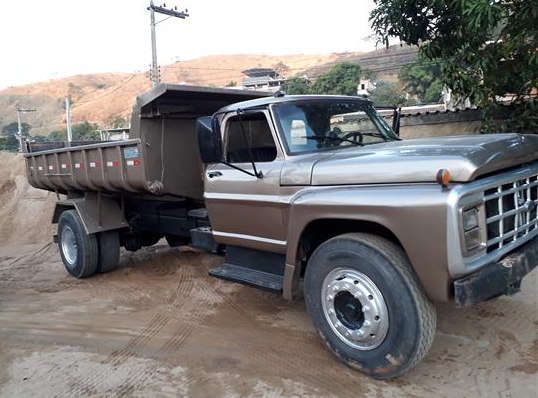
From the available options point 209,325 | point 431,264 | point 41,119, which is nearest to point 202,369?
point 209,325

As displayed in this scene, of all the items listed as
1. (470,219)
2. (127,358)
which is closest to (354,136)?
(470,219)

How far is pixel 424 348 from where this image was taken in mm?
3238

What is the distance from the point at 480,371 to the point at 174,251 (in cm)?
541

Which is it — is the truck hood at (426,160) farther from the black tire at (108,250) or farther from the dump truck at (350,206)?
the black tire at (108,250)

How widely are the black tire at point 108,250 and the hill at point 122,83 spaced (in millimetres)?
67374

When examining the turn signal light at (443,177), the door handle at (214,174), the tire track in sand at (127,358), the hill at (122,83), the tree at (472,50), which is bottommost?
the tire track in sand at (127,358)

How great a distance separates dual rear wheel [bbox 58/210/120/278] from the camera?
6.66m

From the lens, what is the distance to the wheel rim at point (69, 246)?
698 centimetres

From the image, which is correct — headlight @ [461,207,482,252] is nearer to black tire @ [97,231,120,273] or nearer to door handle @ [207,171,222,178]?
door handle @ [207,171,222,178]

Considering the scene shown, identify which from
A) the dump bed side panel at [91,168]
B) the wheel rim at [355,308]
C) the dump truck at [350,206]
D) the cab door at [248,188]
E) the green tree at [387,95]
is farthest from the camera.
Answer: the green tree at [387,95]

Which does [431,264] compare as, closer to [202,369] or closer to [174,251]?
[202,369]

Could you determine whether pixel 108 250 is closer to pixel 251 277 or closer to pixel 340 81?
pixel 251 277

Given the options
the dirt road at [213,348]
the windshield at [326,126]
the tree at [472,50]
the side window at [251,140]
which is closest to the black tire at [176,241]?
the dirt road at [213,348]

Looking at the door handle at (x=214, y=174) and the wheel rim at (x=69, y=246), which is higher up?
the door handle at (x=214, y=174)
